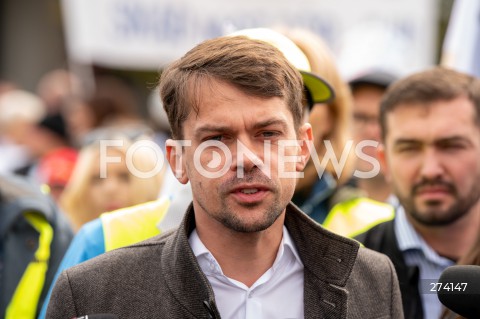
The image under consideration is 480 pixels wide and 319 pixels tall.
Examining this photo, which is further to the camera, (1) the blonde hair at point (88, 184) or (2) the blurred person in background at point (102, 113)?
(2) the blurred person in background at point (102, 113)

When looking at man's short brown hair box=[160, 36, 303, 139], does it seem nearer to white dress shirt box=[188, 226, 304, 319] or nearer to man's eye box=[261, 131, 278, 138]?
man's eye box=[261, 131, 278, 138]

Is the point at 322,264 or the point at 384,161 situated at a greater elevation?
the point at 322,264

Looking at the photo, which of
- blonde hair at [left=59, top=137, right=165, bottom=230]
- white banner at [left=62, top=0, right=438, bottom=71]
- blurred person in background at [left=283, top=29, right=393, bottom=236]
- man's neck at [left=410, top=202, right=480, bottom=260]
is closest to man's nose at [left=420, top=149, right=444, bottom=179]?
man's neck at [left=410, top=202, right=480, bottom=260]

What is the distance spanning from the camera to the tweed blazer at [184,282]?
10.4 ft

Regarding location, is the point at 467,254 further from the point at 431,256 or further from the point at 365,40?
the point at 365,40

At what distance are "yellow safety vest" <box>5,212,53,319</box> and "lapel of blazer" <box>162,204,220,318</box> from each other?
1.47 metres

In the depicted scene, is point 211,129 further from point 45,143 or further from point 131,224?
point 45,143

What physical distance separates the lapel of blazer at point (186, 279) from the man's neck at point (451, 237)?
1.60 m

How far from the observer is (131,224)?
396cm

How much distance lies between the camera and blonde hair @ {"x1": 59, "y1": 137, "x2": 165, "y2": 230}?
6258 mm

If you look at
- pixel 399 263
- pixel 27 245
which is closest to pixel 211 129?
pixel 399 263

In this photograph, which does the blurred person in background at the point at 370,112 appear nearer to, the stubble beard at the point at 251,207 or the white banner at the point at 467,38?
the white banner at the point at 467,38

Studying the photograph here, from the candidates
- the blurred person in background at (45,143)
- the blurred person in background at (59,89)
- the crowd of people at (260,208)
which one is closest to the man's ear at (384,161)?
the crowd of people at (260,208)

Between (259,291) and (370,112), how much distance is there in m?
4.09
